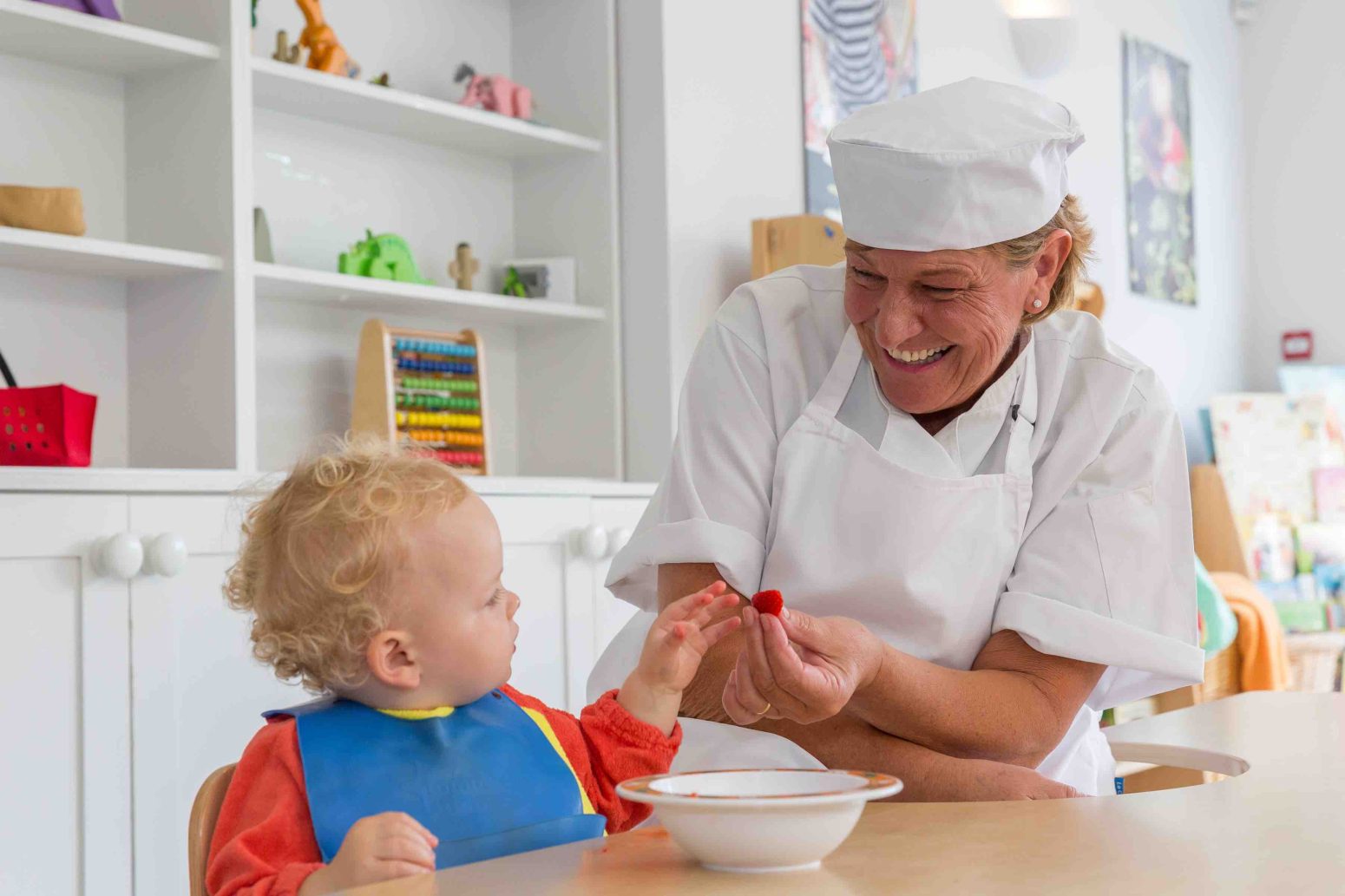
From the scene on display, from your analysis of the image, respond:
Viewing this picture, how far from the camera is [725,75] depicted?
141 inches

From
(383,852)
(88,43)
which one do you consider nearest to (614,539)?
(88,43)

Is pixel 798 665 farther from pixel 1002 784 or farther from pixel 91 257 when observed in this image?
pixel 91 257

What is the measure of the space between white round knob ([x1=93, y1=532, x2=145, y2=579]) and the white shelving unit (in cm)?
11

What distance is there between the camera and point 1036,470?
1.52m

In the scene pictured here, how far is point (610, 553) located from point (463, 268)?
2.53 ft

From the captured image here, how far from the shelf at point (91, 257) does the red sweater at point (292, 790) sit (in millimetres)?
1526

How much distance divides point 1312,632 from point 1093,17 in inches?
91.8

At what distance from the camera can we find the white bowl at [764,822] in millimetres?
790

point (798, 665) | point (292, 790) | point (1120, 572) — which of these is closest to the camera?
point (292, 790)

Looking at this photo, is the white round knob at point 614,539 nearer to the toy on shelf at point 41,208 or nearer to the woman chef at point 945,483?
the toy on shelf at point 41,208

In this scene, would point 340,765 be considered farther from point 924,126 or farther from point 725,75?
point 725,75

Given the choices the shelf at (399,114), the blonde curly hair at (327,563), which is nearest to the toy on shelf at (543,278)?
the shelf at (399,114)

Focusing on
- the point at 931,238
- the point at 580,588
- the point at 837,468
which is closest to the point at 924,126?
the point at 931,238

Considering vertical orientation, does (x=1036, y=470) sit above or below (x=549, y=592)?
above
